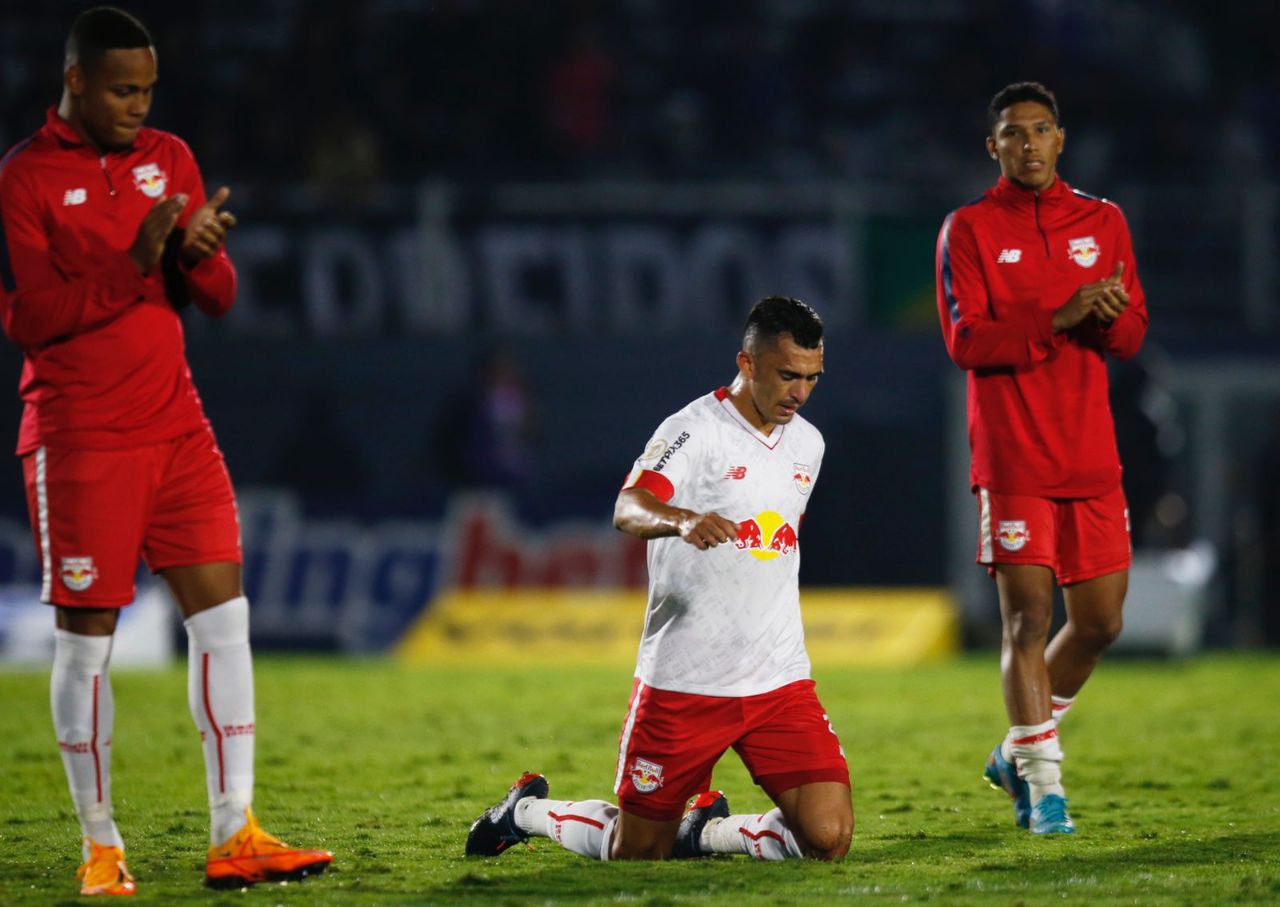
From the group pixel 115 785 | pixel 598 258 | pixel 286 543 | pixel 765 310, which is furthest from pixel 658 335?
pixel 765 310

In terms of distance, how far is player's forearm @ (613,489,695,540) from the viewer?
5.21 m

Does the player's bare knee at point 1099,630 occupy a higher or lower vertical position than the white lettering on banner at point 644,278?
lower

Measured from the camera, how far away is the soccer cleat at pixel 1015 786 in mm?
6348

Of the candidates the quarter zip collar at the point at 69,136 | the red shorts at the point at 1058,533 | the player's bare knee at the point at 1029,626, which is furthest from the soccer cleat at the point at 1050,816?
the quarter zip collar at the point at 69,136

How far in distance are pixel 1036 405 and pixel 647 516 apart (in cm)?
166

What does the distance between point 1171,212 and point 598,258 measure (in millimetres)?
4844

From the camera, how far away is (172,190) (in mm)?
5398

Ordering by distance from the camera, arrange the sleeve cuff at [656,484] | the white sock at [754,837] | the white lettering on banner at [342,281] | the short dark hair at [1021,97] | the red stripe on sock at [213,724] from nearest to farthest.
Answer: the red stripe on sock at [213,724], the sleeve cuff at [656,484], the white sock at [754,837], the short dark hair at [1021,97], the white lettering on banner at [342,281]

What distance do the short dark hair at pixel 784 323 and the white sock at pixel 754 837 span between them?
1.37 meters

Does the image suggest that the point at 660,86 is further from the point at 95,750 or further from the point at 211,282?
the point at 95,750

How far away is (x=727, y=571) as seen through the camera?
577 cm

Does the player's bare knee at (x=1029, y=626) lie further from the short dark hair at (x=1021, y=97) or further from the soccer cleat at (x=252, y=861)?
the soccer cleat at (x=252, y=861)

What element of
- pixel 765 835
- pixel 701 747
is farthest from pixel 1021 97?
pixel 765 835

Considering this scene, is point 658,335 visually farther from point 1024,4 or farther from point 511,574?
point 1024,4
